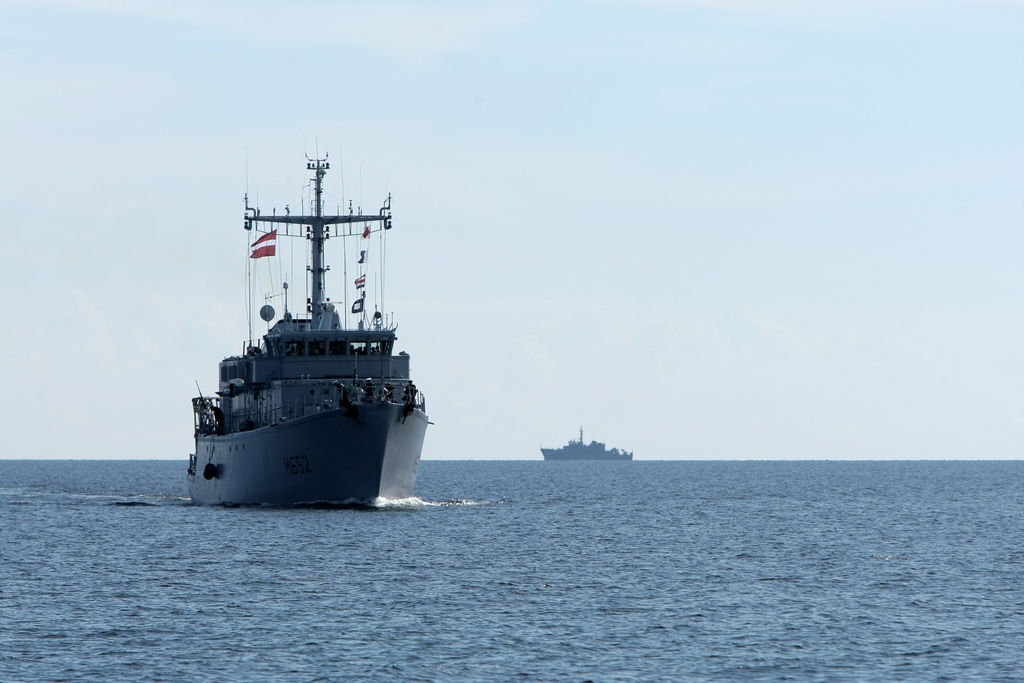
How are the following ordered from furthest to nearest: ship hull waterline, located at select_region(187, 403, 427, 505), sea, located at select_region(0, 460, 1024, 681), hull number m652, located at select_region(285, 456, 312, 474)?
1. hull number m652, located at select_region(285, 456, 312, 474)
2. ship hull waterline, located at select_region(187, 403, 427, 505)
3. sea, located at select_region(0, 460, 1024, 681)

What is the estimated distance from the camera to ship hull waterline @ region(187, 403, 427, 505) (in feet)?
202

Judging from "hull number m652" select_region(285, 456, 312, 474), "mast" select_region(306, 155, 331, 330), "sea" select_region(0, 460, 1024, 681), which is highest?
"mast" select_region(306, 155, 331, 330)

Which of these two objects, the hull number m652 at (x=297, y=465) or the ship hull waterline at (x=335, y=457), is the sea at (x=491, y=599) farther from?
the hull number m652 at (x=297, y=465)

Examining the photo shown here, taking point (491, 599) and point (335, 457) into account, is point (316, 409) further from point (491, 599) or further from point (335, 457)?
point (491, 599)

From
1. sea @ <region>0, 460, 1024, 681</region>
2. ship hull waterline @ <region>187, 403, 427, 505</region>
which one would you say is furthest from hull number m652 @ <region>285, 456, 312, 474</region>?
sea @ <region>0, 460, 1024, 681</region>

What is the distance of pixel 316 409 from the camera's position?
65062mm

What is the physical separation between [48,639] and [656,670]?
14.2 metres

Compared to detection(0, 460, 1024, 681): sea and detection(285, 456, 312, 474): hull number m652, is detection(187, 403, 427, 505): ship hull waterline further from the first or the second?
detection(0, 460, 1024, 681): sea

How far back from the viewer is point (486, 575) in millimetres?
46219

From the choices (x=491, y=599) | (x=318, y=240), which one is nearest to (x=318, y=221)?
(x=318, y=240)

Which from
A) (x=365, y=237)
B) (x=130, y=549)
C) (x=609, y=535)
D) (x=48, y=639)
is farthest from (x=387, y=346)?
(x=48, y=639)

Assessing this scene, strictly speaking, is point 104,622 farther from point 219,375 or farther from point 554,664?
point 219,375

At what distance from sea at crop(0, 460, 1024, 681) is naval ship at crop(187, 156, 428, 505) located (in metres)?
1.70

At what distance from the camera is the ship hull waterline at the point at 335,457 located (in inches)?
2425
